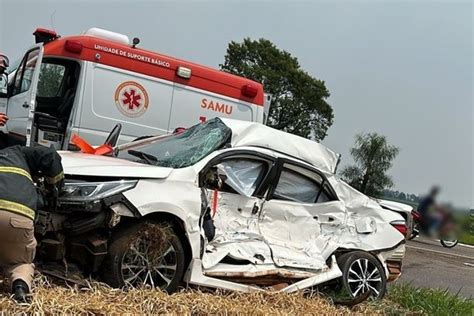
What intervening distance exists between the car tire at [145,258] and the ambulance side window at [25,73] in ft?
14.1

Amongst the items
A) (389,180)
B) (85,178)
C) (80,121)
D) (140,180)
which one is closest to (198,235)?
(140,180)

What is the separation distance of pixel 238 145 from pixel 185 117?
4192mm

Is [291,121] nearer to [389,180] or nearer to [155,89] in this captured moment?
[155,89]

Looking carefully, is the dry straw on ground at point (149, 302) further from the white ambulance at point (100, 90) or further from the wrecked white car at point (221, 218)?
the white ambulance at point (100, 90)

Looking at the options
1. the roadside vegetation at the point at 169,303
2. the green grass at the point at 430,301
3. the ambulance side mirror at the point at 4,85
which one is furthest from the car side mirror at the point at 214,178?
the ambulance side mirror at the point at 4,85

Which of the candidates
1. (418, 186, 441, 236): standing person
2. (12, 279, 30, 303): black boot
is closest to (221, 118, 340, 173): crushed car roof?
(418, 186, 441, 236): standing person

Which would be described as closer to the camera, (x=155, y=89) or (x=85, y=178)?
(x=85, y=178)

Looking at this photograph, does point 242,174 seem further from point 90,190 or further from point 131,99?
point 131,99

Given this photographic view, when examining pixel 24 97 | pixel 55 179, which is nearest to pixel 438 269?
pixel 24 97

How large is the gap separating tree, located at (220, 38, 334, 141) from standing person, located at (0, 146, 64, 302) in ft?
100

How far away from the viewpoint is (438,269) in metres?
11.9

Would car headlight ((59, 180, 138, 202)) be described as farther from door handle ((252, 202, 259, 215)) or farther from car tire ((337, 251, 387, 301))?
car tire ((337, 251, 387, 301))

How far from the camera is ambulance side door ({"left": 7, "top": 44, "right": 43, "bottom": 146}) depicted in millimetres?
7750

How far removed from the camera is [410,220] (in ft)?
22.8
